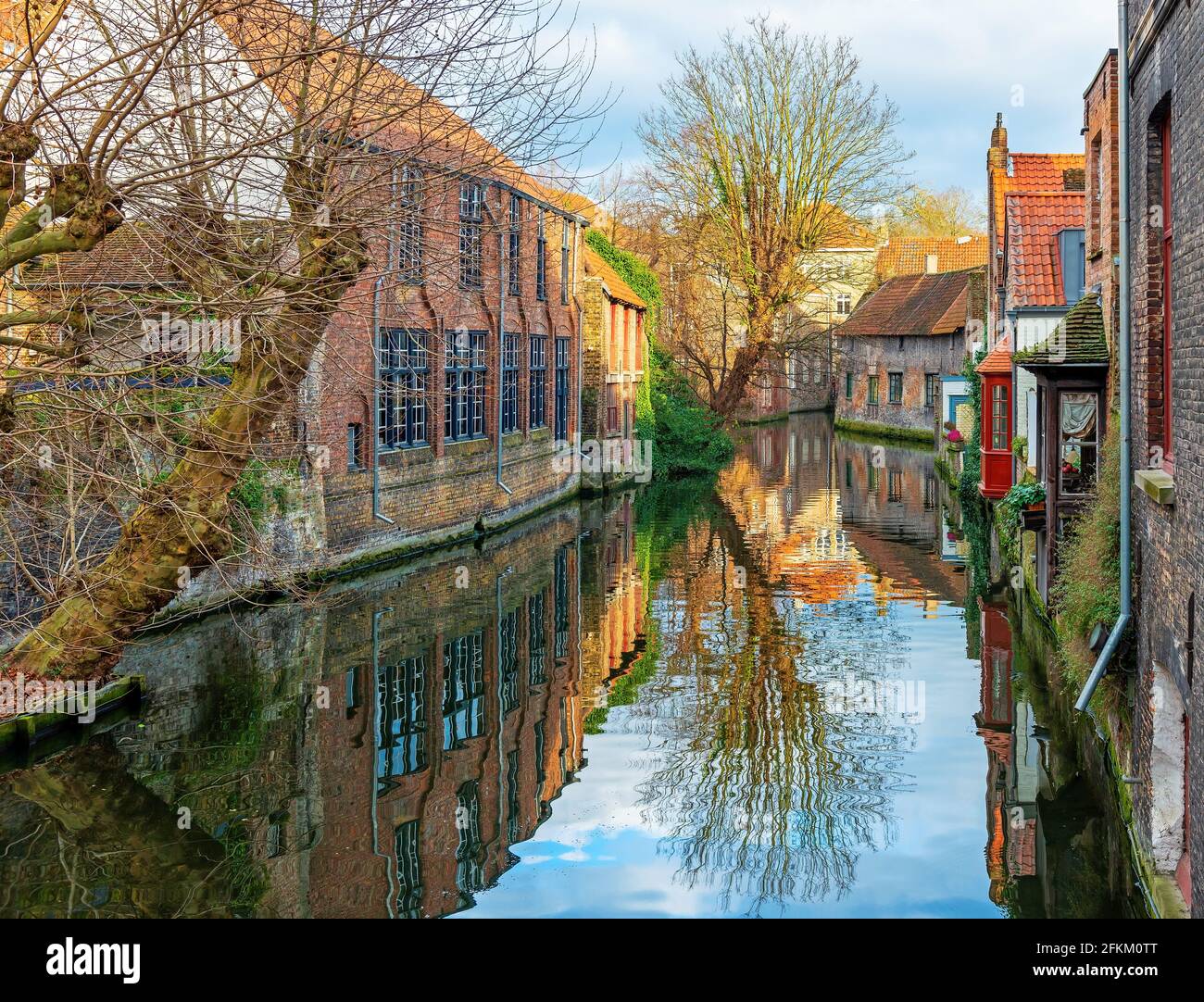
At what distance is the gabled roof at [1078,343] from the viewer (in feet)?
44.2

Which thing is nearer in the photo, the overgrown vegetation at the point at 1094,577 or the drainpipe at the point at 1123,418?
the drainpipe at the point at 1123,418

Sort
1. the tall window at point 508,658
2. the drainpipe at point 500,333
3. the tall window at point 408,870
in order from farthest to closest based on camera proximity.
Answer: the drainpipe at point 500,333
the tall window at point 508,658
the tall window at point 408,870

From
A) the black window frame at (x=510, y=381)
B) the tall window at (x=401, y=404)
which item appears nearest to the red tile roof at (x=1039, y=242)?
the black window frame at (x=510, y=381)

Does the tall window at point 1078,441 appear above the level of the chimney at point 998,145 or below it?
below

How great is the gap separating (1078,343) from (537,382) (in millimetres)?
16182

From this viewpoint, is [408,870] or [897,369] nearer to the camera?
[408,870]

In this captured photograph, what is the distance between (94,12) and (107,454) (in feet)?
9.16

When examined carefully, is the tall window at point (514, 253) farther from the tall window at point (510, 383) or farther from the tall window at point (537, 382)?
the tall window at point (537, 382)

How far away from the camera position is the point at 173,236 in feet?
24.9

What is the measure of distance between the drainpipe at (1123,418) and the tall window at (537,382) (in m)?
18.8

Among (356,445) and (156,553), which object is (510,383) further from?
(156,553)

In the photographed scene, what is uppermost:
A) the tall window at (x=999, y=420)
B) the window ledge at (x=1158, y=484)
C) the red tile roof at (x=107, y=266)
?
the red tile roof at (x=107, y=266)

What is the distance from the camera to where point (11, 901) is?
7.47 m

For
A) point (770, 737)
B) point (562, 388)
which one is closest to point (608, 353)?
point (562, 388)
